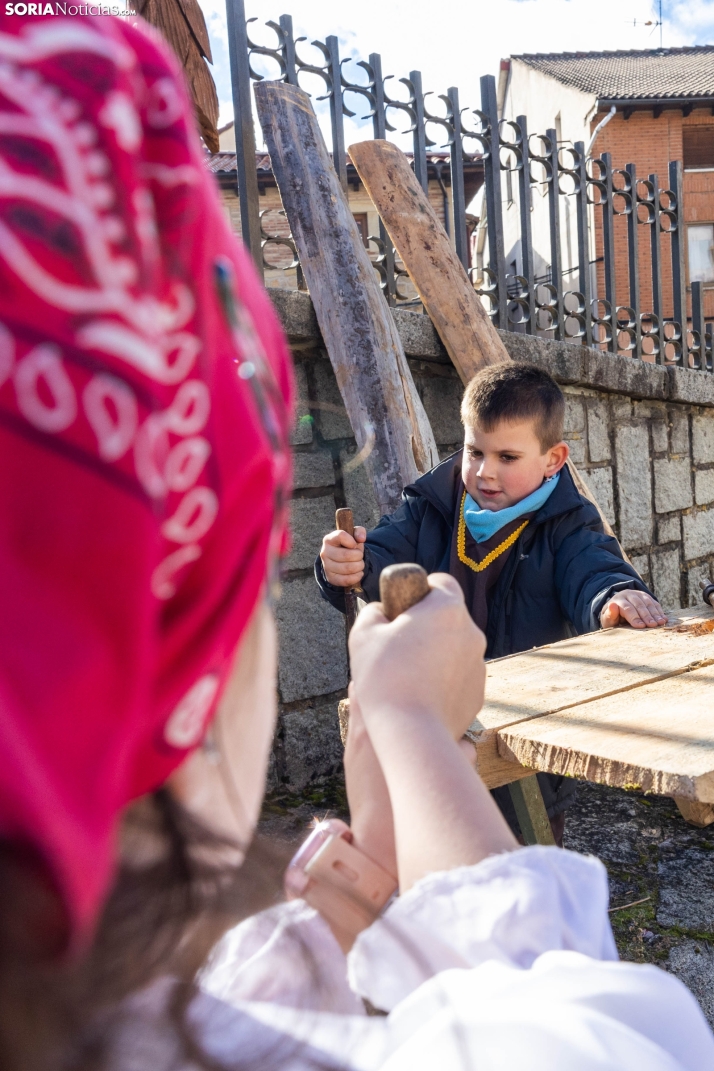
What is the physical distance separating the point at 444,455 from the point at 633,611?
5.19 ft

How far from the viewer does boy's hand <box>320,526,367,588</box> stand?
2.44 m

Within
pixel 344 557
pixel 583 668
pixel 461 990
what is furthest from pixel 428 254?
pixel 461 990

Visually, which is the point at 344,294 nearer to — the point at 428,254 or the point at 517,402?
the point at 428,254

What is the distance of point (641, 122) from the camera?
21.2m

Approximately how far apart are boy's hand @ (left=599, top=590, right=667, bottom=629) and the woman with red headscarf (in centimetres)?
181

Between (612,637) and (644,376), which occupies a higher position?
(644,376)

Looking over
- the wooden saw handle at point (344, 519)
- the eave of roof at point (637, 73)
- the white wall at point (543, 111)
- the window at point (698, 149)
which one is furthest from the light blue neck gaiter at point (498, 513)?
the window at point (698, 149)

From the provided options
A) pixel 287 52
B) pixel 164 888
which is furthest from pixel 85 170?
pixel 287 52

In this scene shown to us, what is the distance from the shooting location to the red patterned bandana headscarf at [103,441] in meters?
0.37

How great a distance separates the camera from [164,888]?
0.49 metres

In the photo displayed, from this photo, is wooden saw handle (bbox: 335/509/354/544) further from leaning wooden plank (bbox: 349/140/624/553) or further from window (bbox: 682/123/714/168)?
window (bbox: 682/123/714/168)

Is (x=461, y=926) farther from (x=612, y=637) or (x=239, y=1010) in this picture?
(x=612, y=637)

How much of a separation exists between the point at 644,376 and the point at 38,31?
189 inches

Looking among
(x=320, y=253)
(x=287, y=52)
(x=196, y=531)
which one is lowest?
(x=196, y=531)
